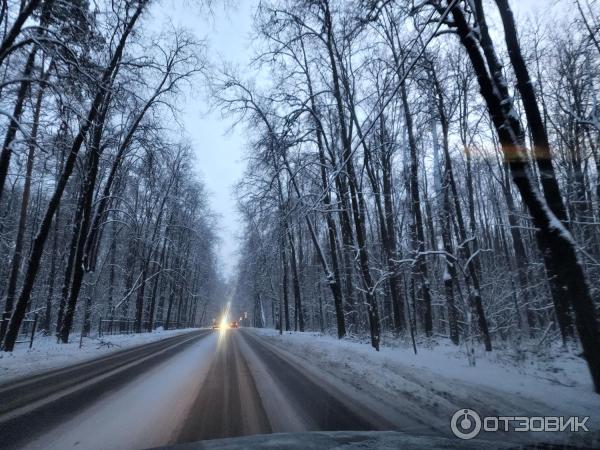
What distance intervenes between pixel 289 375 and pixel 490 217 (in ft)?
98.5

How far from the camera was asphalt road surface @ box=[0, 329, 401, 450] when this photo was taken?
389cm

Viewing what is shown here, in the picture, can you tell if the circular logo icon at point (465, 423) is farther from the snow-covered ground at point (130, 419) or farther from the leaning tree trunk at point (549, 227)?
the snow-covered ground at point (130, 419)

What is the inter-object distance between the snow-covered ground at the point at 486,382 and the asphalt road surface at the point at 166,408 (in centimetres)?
90

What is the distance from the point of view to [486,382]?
5.77 m

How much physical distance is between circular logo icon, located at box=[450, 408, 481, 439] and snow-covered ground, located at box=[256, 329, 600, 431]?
0.49 ft

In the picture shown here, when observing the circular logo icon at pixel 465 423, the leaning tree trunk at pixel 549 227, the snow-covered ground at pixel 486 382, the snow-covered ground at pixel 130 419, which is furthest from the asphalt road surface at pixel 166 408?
the leaning tree trunk at pixel 549 227

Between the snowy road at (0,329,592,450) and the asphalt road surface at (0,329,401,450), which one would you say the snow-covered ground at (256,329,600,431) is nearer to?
the snowy road at (0,329,592,450)

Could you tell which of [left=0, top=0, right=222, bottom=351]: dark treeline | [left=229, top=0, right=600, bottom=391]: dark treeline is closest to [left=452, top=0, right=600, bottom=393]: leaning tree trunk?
[left=229, top=0, right=600, bottom=391]: dark treeline

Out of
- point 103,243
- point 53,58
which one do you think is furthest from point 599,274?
point 103,243

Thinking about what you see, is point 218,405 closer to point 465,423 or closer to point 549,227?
point 465,423

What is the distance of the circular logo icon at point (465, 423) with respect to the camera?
3.86 metres

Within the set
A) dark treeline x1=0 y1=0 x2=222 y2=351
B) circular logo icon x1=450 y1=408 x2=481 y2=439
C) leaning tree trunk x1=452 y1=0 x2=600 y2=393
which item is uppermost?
dark treeline x1=0 y1=0 x2=222 y2=351

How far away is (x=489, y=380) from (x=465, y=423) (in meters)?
2.09

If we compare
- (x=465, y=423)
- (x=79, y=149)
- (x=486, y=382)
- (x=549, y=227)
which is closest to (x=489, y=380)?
(x=486, y=382)
